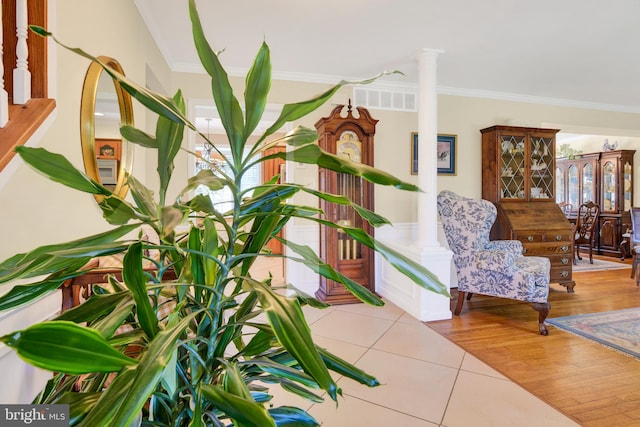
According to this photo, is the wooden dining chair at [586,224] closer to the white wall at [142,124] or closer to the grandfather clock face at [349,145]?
the white wall at [142,124]

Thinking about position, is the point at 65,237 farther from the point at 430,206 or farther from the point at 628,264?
the point at 628,264

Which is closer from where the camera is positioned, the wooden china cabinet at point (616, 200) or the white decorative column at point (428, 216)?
the white decorative column at point (428, 216)

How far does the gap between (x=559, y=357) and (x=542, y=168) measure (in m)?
2.77

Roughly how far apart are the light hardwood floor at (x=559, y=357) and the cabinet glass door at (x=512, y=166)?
1.33m

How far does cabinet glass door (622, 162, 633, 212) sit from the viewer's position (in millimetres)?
6258

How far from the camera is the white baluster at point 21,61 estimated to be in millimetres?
1063

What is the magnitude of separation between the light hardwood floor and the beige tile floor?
15 cm

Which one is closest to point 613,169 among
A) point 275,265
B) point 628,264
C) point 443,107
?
point 628,264

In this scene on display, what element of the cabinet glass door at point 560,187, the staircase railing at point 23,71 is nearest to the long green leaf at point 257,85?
the staircase railing at point 23,71

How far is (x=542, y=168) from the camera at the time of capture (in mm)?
4305

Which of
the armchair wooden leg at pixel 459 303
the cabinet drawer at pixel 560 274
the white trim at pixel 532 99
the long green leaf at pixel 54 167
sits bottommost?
the armchair wooden leg at pixel 459 303

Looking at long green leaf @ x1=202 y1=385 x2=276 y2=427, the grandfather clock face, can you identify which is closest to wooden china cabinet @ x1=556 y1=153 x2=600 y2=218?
the grandfather clock face

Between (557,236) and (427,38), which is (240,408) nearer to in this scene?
(427,38)

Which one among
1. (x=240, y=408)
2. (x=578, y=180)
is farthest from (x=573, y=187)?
(x=240, y=408)
